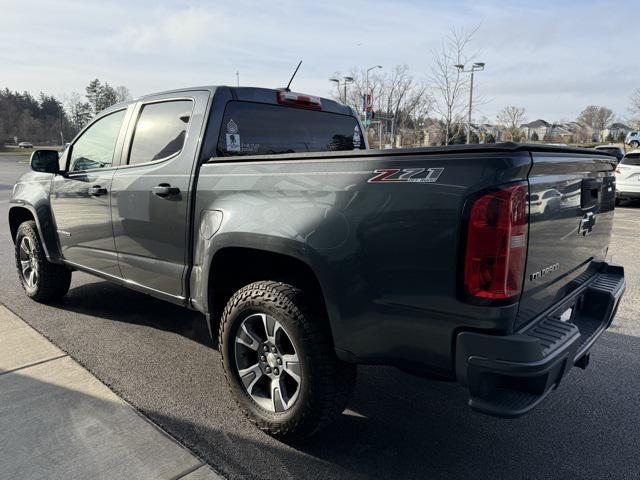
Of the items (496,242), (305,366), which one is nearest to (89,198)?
(305,366)

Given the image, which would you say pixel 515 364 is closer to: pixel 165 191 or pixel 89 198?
pixel 165 191

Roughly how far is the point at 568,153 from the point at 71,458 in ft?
9.52

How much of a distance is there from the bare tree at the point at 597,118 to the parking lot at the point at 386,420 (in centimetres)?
7031

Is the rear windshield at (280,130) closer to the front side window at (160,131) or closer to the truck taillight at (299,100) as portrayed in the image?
the truck taillight at (299,100)

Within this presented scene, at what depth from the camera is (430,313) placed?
2.08 m

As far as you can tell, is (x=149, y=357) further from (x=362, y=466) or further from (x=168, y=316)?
(x=362, y=466)

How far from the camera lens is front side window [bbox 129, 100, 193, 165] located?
3.35m

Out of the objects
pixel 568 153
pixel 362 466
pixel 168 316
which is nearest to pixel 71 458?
pixel 362 466

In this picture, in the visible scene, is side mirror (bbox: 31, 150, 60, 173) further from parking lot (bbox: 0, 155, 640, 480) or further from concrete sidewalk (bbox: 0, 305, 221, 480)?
concrete sidewalk (bbox: 0, 305, 221, 480)

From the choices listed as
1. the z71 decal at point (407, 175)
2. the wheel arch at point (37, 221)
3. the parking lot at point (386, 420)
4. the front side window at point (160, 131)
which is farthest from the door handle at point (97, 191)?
the z71 decal at point (407, 175)

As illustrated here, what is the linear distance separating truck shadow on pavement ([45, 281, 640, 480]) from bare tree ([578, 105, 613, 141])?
70.4 meters

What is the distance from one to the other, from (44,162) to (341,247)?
3.40m

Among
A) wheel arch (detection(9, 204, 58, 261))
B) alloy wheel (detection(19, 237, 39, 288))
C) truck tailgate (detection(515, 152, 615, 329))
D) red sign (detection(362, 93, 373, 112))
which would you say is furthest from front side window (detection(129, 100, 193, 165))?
red sign (detection(362, 93, 373, 112))

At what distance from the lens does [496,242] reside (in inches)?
75.9
